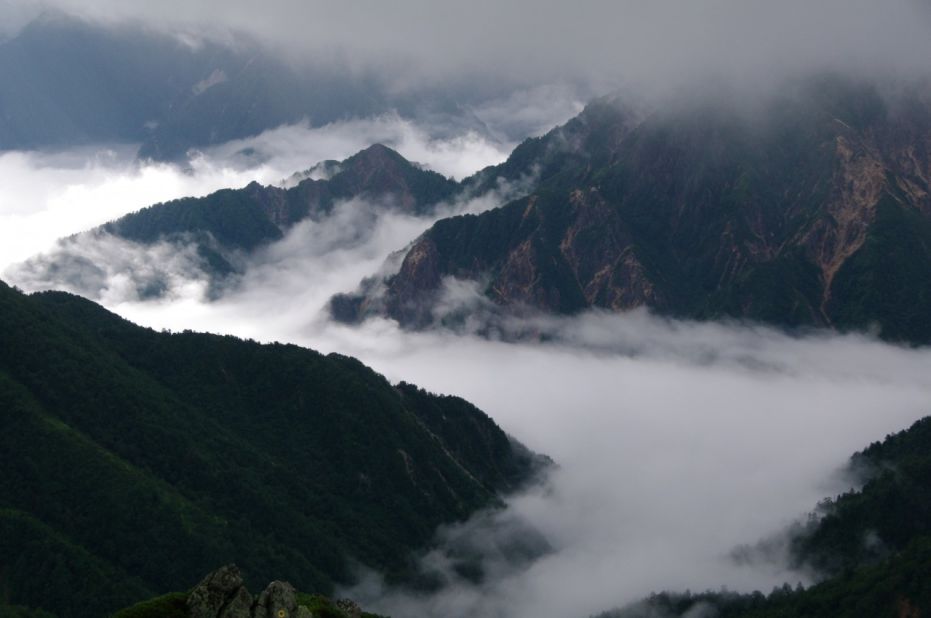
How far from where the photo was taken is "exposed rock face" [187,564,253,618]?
5044 inches

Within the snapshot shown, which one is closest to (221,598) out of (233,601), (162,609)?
(233,601)

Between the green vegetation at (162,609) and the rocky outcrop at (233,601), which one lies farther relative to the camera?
the green vegetation at (162,609)

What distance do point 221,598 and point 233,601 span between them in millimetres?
2205

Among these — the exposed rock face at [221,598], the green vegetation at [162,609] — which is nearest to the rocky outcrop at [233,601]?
the exposed rock face at [221,598]

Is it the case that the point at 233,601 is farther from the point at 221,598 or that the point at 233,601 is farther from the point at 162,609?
the point at 162,609

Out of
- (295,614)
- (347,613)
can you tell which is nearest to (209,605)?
(295,614)

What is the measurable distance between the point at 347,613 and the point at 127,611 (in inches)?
1553

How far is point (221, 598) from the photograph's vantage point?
5103 inches

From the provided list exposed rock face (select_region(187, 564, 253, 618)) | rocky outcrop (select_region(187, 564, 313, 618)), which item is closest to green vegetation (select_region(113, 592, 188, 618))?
rocky outcrop (select_region(187, 564, 313, 618))

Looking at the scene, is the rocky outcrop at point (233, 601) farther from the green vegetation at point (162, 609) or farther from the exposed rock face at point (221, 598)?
the green vegetation at point (162, 609)

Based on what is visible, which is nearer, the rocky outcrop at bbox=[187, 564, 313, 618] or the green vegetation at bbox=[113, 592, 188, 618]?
the rocky outcrop at bbox=[187, 564, 313, 618]

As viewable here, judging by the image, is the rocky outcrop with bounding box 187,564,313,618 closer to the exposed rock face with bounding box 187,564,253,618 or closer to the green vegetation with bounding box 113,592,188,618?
the exposed rock face with bounding box 187,564,253,618

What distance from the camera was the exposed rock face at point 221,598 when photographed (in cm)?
12812

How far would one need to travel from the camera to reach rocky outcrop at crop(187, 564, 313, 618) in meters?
128
